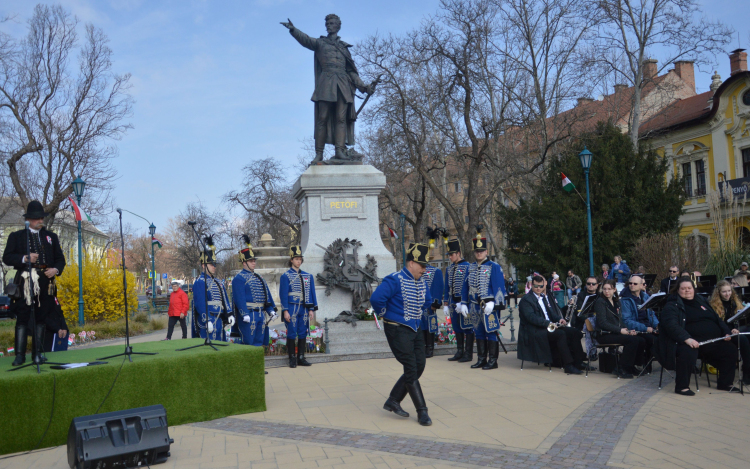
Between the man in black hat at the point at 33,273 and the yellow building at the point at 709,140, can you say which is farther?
the yellow building at the point at 709,140

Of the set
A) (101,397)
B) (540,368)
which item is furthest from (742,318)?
(101,397)

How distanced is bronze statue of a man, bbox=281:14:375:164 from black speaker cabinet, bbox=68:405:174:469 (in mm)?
8860

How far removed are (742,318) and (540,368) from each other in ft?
10.1

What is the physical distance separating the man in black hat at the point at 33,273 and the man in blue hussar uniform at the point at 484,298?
6171mm

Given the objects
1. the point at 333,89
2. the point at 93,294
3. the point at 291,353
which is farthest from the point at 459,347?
the point at 93,294

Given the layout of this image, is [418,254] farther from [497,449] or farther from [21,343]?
[21,343]

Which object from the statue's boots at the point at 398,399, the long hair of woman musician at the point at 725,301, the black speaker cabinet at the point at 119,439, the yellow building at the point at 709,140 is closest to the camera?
the black speaker cabinet at the point at 119,439

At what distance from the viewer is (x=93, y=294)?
75.0 feet

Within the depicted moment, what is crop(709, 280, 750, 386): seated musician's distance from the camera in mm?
8383

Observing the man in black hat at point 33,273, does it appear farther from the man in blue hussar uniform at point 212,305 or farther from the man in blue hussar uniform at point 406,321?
the man in blue hussar uniform at point 406,321

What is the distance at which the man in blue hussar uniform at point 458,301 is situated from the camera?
36.7 feet

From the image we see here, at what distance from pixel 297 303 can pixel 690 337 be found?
601cm

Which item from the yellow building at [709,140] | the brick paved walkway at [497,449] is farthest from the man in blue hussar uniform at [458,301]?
the yellow building at [709,140]

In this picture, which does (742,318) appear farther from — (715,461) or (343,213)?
(343,213)
